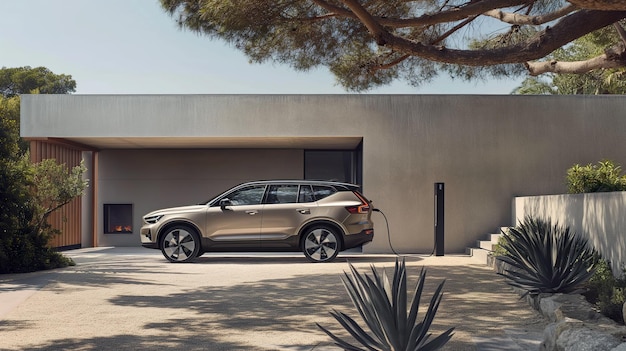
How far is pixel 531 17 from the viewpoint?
443 inches

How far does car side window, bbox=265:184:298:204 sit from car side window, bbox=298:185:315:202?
0.10 meters

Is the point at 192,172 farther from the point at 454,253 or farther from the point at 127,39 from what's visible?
the point at 454,253

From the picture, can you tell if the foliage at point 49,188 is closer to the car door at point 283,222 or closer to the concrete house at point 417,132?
the concrete house at point 417,132

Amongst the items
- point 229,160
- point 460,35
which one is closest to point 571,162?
point 460,35

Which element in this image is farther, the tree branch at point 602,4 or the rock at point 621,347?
the tree branch at point 602,4

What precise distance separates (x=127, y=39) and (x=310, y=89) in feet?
21.8

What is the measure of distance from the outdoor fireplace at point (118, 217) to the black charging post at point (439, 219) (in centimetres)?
911

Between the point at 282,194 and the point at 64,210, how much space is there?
6.52 m

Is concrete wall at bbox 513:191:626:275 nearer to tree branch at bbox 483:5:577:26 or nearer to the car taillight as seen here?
tree branch at bbox 483:5:577:26

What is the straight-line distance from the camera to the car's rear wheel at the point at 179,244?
45.2 feet

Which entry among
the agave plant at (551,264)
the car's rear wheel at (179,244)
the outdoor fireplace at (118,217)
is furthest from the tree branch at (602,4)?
the outdoor fireplace at (118,217)

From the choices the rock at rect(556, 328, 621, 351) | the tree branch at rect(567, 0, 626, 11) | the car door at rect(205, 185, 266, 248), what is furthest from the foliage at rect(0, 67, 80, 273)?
the rock at rect(556, 328, 621, 351)

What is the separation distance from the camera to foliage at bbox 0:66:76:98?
41812 millimetres

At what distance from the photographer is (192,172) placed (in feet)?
65.4
